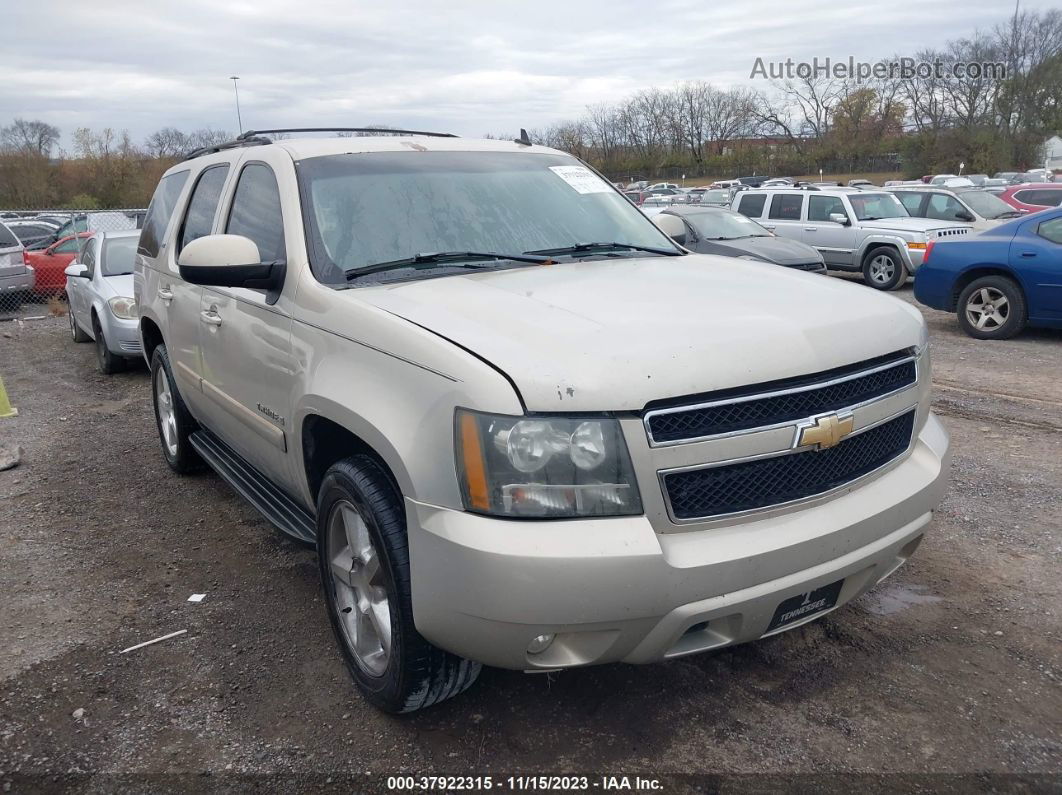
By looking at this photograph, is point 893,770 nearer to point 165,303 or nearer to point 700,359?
point 700,359

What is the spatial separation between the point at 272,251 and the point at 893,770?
2.90 meters

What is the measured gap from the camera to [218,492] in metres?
5.35

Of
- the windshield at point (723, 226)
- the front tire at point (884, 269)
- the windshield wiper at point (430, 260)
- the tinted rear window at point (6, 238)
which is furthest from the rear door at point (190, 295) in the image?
the tinted rear window at point (6, 238)

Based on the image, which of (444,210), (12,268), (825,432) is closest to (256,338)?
(444,210)

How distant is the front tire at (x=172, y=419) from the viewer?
16.9 ft

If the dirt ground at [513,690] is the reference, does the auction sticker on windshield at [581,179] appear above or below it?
above

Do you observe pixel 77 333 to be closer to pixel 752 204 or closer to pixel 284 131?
pixel 284 131

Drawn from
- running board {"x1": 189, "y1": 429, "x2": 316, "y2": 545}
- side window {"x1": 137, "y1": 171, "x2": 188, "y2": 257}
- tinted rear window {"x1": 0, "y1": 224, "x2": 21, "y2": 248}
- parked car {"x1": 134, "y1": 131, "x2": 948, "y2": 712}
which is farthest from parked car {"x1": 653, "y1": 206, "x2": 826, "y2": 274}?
tinted rear window {"x1": 0, "y1": 224, "x2": 21, "y2": 248}

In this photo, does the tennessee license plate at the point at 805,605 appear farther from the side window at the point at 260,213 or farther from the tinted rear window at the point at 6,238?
the tinted rear window at the point at 6,238

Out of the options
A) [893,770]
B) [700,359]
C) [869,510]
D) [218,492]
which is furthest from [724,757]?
[218,492]

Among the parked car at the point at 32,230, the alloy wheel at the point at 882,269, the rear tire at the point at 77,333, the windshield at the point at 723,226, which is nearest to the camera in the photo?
the rear tire at the point at 77,333

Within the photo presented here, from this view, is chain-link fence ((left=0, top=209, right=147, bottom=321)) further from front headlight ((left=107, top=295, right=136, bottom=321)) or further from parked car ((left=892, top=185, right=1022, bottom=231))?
parked car ((left=892, top=185, right=1022, bottom=231))

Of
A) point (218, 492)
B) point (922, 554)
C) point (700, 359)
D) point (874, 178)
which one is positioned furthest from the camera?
point (874, 178)

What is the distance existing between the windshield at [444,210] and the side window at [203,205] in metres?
0.99
